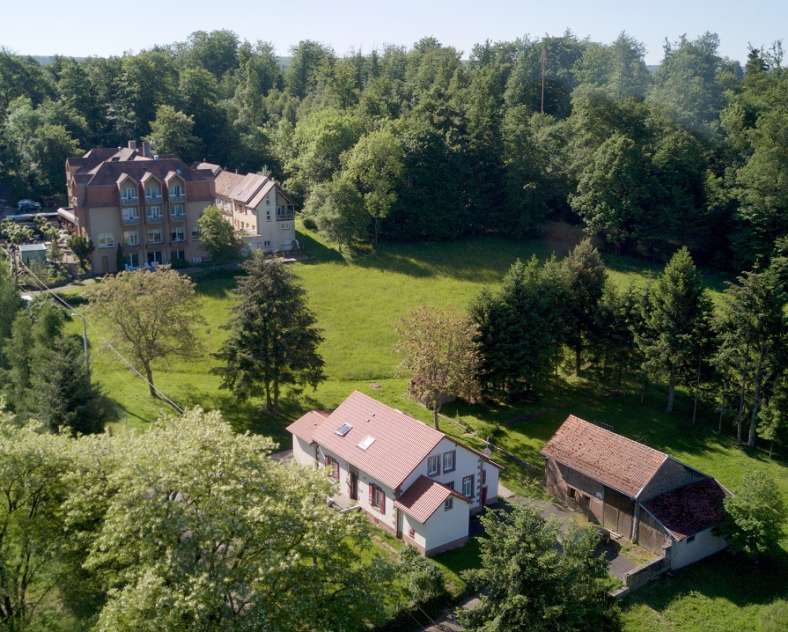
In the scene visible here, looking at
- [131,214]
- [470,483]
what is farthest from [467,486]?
[131,214]

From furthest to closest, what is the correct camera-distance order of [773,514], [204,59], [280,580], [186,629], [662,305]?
[204,59] → [662,305] → [773,514] → [280,580] → [186,629]

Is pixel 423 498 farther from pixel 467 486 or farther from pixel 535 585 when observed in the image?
pixel 535 585

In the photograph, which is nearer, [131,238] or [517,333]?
[517,333]

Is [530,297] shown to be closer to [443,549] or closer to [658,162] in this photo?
[443,549]

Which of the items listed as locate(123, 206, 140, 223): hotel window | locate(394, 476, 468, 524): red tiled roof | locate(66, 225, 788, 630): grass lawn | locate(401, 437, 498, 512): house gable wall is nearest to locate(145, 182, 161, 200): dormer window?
locate(123, 206, 140, 223): hotel window

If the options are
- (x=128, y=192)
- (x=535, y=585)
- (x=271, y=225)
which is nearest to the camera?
(x=535, y=585)

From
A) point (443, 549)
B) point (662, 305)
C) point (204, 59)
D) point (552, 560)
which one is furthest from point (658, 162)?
point (204, 59)
